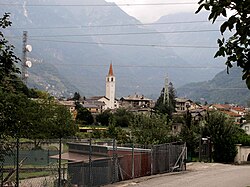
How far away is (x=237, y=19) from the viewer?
5164 mm

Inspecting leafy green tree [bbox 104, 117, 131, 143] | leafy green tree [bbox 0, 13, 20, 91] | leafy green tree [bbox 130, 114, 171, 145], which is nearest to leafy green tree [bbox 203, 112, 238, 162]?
leafy green tree [bbox 130, 114, 171, 145]

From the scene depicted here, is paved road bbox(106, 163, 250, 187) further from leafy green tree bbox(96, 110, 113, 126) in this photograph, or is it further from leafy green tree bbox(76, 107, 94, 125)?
leafy green tree bbox(96, 110, 113, 126)

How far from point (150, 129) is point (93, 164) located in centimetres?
2015

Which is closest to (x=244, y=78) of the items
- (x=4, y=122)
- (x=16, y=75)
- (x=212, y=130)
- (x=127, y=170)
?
(x=16, y=75)

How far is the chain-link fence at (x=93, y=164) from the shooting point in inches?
728

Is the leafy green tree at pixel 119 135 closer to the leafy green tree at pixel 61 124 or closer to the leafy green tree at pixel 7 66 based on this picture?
the leafy green tree at pixel 61 124

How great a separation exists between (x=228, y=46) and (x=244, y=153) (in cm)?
4105

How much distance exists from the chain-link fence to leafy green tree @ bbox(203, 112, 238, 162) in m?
11.8

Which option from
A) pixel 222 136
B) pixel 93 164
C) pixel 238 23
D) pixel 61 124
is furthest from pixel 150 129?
pixel 238 23

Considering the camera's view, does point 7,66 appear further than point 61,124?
No

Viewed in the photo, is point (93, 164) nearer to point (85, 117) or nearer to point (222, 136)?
point (222, 136)

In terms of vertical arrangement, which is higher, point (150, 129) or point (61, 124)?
point (61, 124)

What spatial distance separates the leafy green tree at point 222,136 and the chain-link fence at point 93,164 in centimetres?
1179

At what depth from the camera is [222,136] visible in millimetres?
42844
